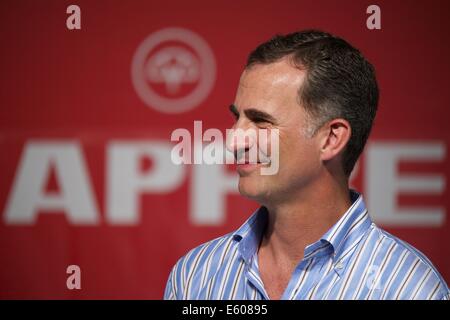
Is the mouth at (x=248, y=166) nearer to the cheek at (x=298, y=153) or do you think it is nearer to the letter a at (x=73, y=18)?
the cheek at (x=298, y=153)

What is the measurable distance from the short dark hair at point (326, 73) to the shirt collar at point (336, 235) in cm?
17

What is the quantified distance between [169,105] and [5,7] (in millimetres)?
858

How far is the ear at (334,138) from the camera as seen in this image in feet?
4.71

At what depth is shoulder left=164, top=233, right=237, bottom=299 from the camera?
4.88 feet

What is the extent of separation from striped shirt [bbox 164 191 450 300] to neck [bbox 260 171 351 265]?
1.9 inches

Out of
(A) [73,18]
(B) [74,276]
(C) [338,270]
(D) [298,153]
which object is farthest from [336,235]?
(A) [73,18]

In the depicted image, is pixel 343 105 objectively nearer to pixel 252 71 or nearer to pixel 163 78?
pixel 252 71

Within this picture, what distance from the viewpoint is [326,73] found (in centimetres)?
140

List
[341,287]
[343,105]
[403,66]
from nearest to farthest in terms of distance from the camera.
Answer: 1. [341,287]
2. [343,105]
3. [403,66]

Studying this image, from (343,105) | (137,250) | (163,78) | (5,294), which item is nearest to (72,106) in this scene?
(163,78)

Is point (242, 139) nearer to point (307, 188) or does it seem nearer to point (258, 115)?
point (258, 115)

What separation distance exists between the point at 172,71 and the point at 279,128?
1389 millimetres

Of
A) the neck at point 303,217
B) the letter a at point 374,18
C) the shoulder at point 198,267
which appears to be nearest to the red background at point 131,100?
the letter a at point 374,18

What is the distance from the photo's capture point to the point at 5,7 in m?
2.79
